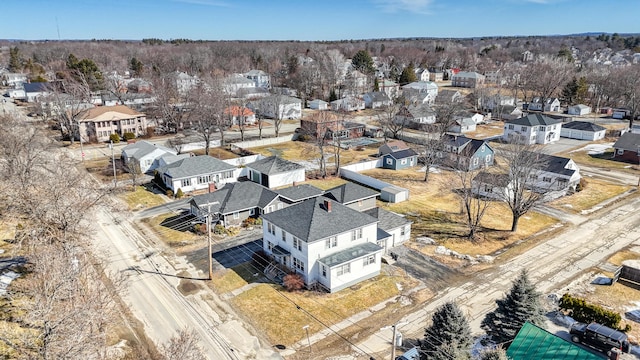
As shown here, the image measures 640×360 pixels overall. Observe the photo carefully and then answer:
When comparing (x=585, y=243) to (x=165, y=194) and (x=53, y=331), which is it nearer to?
(x=53, y=331)

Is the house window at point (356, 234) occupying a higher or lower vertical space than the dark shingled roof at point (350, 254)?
higher

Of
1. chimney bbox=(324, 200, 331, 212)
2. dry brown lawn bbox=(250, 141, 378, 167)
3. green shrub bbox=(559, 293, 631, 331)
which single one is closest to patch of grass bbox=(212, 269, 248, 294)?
chimney bbox=(324, 200, 331, 212)

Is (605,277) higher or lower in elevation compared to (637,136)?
lower

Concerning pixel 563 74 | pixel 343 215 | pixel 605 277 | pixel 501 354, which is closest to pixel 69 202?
pixel 343 215

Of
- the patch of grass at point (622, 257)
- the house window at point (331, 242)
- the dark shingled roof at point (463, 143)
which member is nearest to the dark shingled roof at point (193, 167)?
the house window at point (331, 242)

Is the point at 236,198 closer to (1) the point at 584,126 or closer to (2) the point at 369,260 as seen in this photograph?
(2) the point at 369,260

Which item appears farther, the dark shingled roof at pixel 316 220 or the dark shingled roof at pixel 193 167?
the dark shingled roof at pixel 193 167

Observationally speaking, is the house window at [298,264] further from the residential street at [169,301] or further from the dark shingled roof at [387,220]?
the dark shingled roof at [387,220]

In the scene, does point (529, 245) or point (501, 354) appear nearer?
point (501, 354)
